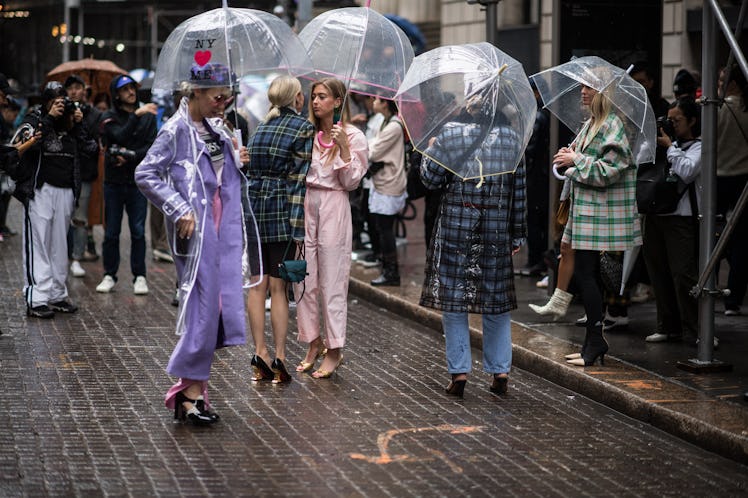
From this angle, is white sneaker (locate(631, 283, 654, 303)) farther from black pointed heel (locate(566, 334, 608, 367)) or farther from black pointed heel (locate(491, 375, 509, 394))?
black pointed heel (locate(491, 375, 509, 394))

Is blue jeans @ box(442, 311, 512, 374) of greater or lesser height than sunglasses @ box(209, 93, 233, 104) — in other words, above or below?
below

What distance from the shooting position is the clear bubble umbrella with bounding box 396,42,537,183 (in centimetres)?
747

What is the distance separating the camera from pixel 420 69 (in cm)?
762

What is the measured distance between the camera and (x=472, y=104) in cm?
749

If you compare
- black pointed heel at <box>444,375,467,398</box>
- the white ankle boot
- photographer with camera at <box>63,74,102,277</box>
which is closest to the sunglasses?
black pointed heel at <box>444,375,467,398</box>

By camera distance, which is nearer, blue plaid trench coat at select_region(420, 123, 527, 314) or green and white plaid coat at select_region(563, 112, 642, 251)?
blue plaid trench coat at select_region(420, 123, 527, 314)

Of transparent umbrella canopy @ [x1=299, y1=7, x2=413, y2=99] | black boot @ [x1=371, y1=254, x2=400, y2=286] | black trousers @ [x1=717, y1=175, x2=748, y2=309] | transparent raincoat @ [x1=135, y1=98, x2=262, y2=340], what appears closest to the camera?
transparent raincoat @ [x1=135, y1=98, x2=262, y2=340]

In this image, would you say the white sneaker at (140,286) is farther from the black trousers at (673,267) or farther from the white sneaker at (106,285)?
the black trousers at (673,267)

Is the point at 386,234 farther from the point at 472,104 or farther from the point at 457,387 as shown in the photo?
the point at 472,104

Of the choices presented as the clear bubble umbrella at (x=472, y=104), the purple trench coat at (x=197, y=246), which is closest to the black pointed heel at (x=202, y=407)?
the purple trench coat at (x=197, y=246)

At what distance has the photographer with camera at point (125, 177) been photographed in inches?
479

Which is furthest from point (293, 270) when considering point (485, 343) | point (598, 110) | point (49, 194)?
point (49, 194)

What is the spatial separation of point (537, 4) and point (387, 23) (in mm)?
14257

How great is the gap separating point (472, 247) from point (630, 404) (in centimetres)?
134
